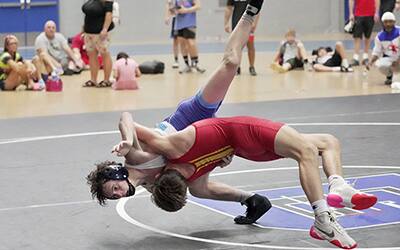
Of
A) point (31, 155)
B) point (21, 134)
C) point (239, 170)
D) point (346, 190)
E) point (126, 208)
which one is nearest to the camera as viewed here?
point (346, 190)

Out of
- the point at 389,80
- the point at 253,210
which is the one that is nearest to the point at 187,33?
the point at 389,80

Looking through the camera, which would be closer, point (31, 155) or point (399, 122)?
point (31, 155)

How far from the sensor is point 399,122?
1096 centimetres

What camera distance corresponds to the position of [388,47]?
14789mm

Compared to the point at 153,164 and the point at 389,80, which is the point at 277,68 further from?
the point at 153,164

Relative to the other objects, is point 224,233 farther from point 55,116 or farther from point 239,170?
point 55,116

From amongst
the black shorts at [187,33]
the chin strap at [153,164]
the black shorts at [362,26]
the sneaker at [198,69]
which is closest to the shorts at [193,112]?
the chin strap at [153,164]

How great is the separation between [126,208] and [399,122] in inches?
196

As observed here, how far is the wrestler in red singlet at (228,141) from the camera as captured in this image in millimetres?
6020

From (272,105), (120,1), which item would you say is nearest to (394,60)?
(272,105)

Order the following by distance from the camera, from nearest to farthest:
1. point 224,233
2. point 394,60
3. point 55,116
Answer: point 224,233, point 55,116, point 394,60

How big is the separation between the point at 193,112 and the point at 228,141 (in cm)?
53

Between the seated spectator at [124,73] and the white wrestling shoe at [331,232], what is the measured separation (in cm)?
964

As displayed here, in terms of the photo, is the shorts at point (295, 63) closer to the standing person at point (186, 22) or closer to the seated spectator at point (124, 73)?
the standing person at point (186, 22)
